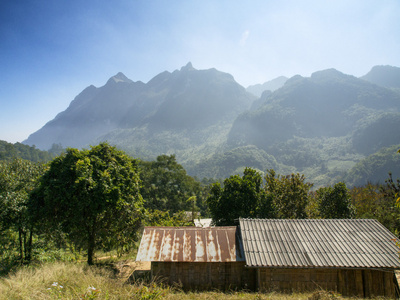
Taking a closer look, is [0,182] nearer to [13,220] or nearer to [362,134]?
[13,220]

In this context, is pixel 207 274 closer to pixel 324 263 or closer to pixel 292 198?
pixel 324 263

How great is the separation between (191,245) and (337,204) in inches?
611

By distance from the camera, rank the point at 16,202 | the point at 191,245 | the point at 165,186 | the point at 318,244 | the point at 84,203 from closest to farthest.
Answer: the point at 318,244 < the point at 191,245 < the point at 84,203 < the point at 16,202 < the point at 165,186

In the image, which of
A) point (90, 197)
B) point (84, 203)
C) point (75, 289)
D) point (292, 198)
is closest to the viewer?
point (75, 289)

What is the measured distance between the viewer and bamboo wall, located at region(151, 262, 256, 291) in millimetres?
11375

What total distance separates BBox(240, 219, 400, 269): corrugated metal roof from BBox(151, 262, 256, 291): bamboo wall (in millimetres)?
1287

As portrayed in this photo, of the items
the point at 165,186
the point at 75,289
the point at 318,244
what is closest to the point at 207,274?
the point at 318,244

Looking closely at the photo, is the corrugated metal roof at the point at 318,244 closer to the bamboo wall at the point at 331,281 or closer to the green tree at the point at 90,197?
the bamboo wall at the point at 331,281

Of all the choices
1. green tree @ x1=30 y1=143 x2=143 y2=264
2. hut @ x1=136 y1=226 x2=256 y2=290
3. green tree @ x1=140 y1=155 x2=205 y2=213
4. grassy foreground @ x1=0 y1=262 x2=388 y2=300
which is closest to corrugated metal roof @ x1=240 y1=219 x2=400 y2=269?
hut @ x1=136 y1=226 x2=256 y2=290

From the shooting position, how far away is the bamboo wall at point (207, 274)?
37.3 ft

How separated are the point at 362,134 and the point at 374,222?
193654 mm

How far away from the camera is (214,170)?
157375 mm

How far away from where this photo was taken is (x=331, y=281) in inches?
431

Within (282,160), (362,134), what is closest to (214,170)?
(282,160)
